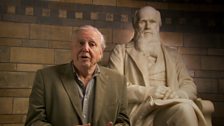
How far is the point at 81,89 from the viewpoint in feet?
5.16

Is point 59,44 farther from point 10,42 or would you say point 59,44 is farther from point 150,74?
point 150,74

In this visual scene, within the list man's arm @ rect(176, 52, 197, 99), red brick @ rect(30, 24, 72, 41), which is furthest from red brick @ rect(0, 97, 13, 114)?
man's arm @ rect(176, 52, 197, 99)

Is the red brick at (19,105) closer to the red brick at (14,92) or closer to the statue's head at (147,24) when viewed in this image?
the red brick at (14,92)

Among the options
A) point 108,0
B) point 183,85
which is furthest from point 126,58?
point 108,0

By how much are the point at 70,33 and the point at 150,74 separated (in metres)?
0.97

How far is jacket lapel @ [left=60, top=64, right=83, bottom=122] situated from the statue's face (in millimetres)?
1355

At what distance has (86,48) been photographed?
1531 millimetres

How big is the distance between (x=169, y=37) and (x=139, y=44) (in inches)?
32.4

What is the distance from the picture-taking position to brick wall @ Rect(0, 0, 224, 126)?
3.20 meters

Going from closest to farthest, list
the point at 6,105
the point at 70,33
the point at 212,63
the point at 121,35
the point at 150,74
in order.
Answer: the point at 150,74 → the point at 6,105 → the point at 70,33 → the point at 121,35 → the point at 212,63

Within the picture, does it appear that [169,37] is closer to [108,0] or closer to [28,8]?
[108,0]

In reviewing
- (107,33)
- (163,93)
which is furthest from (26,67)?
(163,93)

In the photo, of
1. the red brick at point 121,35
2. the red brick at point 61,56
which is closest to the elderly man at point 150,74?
the red brick at point 121,35

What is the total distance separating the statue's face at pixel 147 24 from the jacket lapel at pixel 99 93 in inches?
50.7
